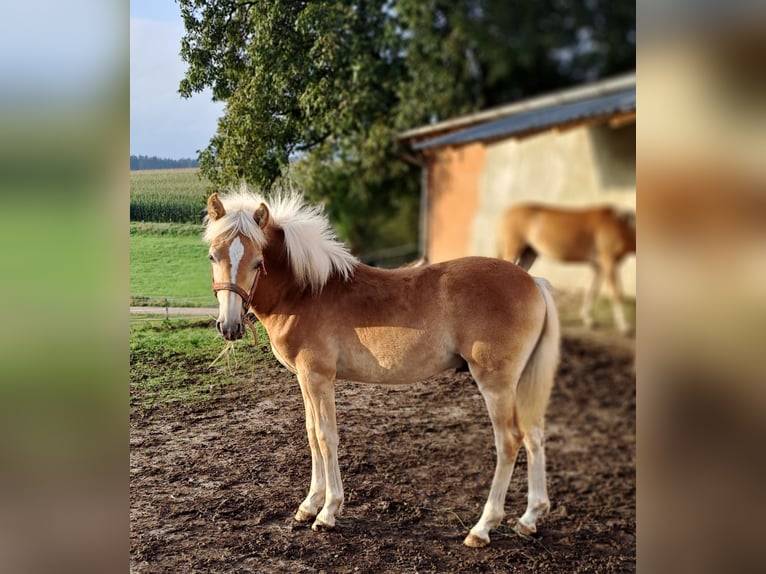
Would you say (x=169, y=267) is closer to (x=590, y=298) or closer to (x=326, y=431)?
(x=326, y=431)

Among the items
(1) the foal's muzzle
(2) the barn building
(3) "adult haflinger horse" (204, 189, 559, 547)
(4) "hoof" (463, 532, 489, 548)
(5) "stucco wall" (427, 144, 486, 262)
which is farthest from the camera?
(5) "stucco wall" (427, 144, 486, 262)

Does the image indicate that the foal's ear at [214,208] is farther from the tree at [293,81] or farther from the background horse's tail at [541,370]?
the background horse's tail at [541,370]

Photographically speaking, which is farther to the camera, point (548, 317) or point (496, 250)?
point (496, 250)

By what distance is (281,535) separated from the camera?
114 cm

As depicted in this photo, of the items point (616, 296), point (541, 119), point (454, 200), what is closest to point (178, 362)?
point (541, 119)

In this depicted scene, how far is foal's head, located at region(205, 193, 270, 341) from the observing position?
1.02 meters

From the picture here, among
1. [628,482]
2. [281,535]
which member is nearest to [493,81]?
[628,482]

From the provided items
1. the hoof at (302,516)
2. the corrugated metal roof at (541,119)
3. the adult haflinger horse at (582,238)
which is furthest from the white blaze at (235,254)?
the adult haflinger horse at (582,238)

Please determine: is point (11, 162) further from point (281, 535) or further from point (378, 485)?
point (378, 485)

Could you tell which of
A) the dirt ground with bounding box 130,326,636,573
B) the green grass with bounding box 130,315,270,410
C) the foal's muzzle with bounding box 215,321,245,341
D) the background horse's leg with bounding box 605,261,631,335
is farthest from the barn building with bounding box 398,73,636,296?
the foal's muzzle with bounding box 215,321,245,341

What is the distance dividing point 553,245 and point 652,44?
9.32 ft

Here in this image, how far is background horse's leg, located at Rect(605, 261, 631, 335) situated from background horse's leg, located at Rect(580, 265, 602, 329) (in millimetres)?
73

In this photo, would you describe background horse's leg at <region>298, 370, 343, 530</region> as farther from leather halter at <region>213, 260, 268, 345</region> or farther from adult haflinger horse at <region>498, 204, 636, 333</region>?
adult haflinger horse at <region>498, 204, 636, 333</region>

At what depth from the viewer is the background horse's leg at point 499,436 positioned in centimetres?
117
